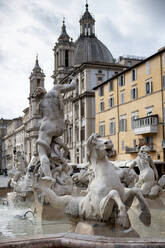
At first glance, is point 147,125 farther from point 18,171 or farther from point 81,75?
point 18,171

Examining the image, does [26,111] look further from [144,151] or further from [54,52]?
[144,151]

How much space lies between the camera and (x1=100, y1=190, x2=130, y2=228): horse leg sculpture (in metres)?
3.00

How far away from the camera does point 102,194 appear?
3.39m

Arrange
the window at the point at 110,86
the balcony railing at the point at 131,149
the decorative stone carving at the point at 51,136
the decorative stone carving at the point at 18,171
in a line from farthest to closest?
the window at the point at 110,86
the balcony railing at the point at 131,149
the decorative stone carving at the point at 18,171
the decorative stone carving at the point at 51,136

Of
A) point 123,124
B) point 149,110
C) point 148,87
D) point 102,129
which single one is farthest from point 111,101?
point 149,110

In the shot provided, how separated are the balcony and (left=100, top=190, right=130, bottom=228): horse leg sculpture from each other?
28.6m

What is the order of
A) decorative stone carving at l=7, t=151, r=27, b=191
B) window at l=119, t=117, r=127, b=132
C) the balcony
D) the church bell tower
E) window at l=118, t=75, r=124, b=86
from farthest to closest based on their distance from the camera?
1. the church bell tower
2. window at l=118, t=75, r=124, b=86
3. window at l=119, t=117, r=127, b=132
4. the balcony
5. decorative stone carving at l=7, t=151, r=27, b=191

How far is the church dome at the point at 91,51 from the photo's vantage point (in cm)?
6130

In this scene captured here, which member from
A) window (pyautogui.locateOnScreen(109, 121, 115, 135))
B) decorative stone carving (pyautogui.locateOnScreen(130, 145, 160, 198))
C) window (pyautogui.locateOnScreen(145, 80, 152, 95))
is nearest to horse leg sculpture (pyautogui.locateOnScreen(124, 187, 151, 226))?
decorative stone carving (pyautogui.locateOnScreen(130, 145, 160, 198))

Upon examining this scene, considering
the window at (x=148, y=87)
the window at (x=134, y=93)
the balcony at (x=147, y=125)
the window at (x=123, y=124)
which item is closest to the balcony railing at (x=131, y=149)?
the balcony at (x=147, y=125)

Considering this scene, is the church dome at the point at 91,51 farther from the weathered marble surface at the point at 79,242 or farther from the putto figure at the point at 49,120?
the weathered marble surface at the point at 79,242

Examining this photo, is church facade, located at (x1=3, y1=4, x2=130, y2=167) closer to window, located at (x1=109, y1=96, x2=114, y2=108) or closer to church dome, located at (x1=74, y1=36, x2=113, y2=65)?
church dome, located at (x1=74, y1=36, x2=113, y2=65)

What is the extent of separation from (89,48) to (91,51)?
97 cm

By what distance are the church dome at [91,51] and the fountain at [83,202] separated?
2162 inches
